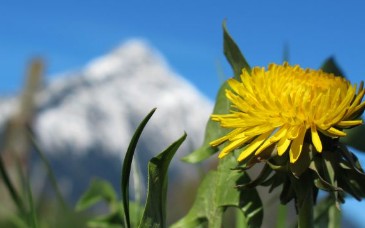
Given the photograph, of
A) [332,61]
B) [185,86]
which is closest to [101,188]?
[332,61]

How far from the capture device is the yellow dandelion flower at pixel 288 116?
0.68 meters

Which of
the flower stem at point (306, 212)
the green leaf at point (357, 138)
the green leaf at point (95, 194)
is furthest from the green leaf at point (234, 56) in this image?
the green leaf at point (95, 194)

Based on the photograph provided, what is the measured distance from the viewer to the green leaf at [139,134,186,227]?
61 cm

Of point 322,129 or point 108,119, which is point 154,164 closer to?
point 322,129

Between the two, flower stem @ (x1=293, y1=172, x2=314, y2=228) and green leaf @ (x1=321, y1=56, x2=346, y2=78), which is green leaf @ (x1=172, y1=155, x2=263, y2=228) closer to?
flower stem @ (x1=293, y1=172, x2=314, y2=228)

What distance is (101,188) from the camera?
4.00ft

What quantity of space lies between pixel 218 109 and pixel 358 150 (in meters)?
0.32

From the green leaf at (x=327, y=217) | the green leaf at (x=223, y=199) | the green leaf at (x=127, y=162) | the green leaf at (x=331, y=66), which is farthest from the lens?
the green leaf at (x=331, y=66)

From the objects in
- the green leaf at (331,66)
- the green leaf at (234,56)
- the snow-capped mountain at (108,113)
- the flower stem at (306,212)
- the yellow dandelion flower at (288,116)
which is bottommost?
the flower stem at (306,212)

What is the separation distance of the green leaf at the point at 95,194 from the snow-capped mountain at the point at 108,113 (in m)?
92.2

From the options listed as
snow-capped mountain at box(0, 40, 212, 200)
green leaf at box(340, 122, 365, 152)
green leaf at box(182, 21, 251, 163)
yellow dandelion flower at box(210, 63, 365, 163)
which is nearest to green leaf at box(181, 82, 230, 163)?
green leaf at box(182, 21, 251, 163)

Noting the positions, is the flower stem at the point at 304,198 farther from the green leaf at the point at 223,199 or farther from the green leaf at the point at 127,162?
the green leaf at the point at 127,162

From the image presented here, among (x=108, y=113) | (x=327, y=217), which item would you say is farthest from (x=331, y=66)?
(x=108, y=113)

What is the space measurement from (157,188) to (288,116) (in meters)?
0.18
